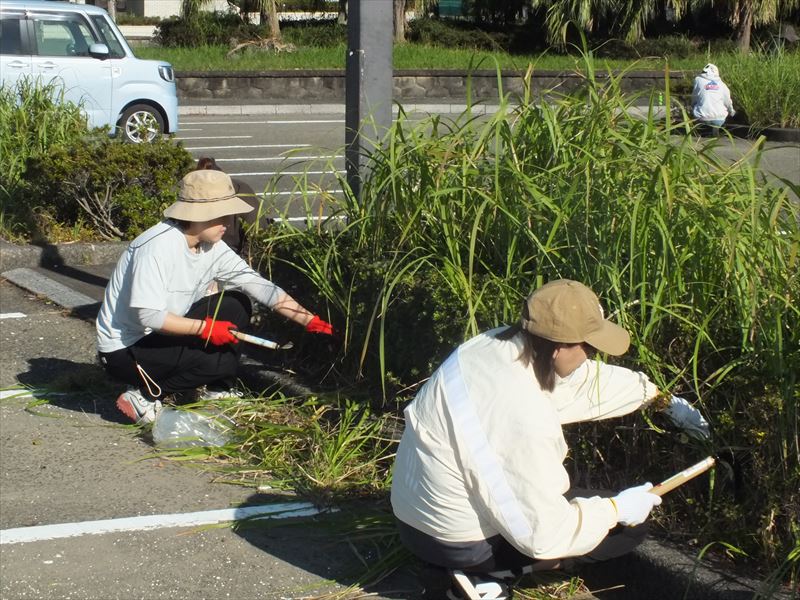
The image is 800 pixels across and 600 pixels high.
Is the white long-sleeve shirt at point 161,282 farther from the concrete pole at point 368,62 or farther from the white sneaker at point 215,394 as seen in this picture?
the concrete pole at point 368,62

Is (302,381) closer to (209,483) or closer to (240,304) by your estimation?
(240,304)

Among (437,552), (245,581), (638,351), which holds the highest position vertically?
(638,351)

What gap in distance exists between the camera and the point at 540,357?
3.11 meters

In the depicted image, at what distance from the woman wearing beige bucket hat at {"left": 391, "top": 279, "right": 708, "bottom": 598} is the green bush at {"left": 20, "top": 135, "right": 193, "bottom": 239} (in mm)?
5390

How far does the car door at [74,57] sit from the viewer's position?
1391 centimetres

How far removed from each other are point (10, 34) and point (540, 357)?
41.0 ft

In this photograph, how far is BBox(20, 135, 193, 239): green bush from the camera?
8.23 m

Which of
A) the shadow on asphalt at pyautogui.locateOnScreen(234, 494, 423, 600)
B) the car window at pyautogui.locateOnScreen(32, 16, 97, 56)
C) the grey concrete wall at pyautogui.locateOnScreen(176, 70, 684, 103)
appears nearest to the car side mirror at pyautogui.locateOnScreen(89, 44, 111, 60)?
the car window at pyautogui.locateOnScreen(32, 16, 97, 56)

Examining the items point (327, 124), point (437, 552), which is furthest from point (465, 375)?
point (327, 124)

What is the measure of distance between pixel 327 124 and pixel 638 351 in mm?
15371

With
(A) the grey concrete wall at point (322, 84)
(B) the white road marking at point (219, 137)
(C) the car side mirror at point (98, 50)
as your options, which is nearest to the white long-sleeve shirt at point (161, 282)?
(C) the car side mirror at point (98, 50)

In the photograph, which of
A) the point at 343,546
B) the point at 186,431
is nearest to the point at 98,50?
the point at 186,431

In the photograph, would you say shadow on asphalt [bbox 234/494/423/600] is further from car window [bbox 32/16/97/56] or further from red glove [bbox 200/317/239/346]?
car window [bbox 32/16/97/56]

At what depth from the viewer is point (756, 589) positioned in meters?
3.29
